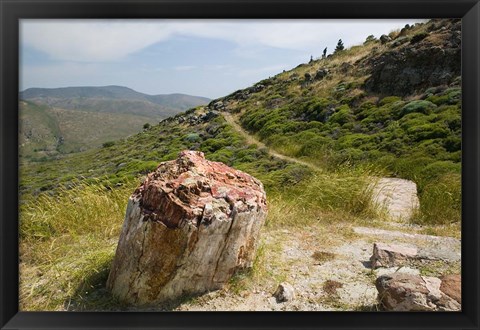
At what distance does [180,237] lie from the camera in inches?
97.6

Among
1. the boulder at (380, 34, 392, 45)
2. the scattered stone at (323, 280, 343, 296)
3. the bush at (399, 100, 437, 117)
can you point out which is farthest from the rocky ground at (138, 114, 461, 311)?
the boulder at (380, 34, 392, 45)

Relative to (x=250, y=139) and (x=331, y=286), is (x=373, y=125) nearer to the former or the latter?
(x=250, y=139)

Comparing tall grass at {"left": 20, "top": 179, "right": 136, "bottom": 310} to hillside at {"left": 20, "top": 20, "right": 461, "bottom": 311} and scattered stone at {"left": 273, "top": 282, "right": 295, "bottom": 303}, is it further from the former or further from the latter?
scattered stone at {"left": 273, "top": 282, "right": 295, "bottom": 303}

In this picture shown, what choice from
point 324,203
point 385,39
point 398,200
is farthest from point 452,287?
point 385,39

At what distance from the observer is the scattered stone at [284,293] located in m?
2.75

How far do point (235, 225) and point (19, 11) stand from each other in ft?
5.83

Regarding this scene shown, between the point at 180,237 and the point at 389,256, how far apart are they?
6.27 feet

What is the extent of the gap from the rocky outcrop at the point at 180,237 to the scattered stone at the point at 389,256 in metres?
1.24

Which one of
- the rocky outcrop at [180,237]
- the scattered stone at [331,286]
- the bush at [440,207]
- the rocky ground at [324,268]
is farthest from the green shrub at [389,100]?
the rocky outcrop at [180,237]

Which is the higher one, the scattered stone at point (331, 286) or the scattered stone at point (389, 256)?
the scattered stone at point (389, 256)

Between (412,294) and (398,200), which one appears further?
(398,200)

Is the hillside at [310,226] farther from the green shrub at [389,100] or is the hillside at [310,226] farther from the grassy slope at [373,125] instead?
the green shrub at [389,100]

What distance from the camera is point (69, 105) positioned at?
430 ft

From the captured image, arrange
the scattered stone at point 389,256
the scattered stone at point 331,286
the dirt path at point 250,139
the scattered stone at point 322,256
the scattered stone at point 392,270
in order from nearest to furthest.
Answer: the scattered stone at point 331,286
the scattered stone at point 392,270
the scattered stone at point 389,256
the scattered stone at point 322,256
the dirt path at point 250,139
